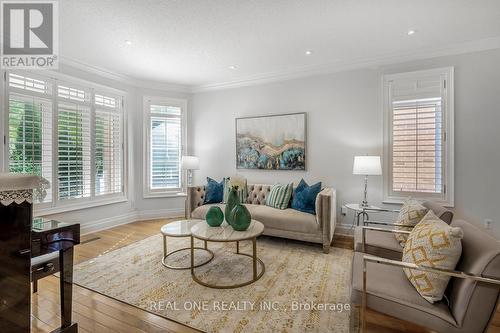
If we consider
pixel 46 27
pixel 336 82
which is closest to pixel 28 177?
pixel 46 27

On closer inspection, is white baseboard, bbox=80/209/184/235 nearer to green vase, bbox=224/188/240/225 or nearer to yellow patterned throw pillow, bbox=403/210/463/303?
green vase, bbox=224/188/240/225

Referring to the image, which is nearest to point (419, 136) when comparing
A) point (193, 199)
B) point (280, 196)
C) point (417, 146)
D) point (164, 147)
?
point (417, 146)

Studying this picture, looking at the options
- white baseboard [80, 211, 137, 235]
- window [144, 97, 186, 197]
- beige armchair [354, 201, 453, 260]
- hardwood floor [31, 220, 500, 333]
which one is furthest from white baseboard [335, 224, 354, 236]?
white baseboard [80, 211, 137, 235]

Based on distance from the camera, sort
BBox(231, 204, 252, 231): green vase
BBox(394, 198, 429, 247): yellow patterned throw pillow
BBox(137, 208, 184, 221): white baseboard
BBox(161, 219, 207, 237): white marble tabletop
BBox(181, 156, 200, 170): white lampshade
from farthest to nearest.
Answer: BBox(137, 208, 184, 221): white baseboard < BBox(181, 156, 200, 170): white lampshade < BBox(161, 219, 207, 237): white marble tabletop < BBox(231, 204, 252, 231): green vase < BBox(394, 198, 429, 247): yellow patterned throw pillow

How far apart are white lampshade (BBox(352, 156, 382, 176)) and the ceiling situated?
1.61 m

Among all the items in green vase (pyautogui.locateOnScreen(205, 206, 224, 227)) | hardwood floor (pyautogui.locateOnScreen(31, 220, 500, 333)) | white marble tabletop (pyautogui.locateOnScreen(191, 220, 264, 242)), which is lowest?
hardwood floor (pyautogui.locateOnScreen(31, 220, 500, 333))

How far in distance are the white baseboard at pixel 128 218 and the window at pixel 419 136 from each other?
13.6 feet

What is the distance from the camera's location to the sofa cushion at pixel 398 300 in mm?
1384

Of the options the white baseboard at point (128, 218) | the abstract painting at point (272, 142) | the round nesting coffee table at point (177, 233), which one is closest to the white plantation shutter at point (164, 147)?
the white baseboard at point (128, 218)

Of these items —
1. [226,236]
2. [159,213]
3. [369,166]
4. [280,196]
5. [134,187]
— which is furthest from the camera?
[159,213]

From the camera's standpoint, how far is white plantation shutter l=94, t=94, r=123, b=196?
14.3 feet

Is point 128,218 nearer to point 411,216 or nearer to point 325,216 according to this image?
point 325,216

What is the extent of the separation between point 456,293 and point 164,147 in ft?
16.3

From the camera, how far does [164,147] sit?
5168 mm
